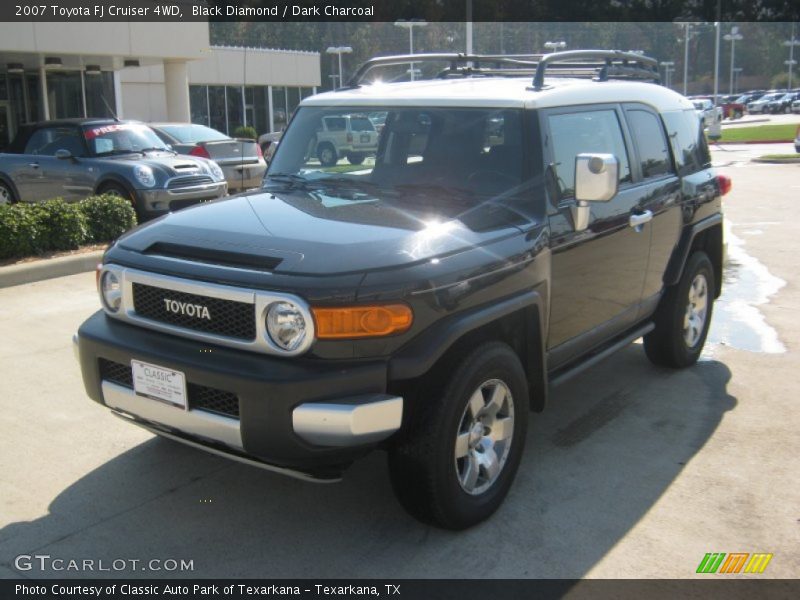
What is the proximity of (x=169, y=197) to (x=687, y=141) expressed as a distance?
312 inches

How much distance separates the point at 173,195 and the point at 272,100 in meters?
29.8

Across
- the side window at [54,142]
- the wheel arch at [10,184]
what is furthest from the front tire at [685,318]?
the wheel arch at [10,184]

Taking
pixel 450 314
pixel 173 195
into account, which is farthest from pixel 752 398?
pixel 173 195

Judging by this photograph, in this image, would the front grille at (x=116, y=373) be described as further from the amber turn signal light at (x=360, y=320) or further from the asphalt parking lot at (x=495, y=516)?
the amber turn signal light at (x=360, y=320)

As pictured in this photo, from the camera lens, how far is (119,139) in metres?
13.0

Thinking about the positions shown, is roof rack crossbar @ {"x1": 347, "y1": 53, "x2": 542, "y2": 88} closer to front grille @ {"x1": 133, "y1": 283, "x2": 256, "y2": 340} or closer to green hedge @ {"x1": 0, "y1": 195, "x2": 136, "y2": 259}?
front grille @ {"x1": 133, "y1": 283, "x2": 256, "y2": 340}

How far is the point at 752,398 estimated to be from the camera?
5.62 m

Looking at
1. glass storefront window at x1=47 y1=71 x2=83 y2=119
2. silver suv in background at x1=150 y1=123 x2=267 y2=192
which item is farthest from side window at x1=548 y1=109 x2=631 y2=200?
glass storefront window at x1=47 y1=71 x2=83 y2=119

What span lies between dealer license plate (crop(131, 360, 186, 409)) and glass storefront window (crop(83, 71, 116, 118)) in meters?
25.0

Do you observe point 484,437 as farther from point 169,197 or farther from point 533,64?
point 169,197

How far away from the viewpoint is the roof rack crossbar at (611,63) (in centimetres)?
465

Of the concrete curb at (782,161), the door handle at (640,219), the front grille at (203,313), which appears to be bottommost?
the concrete curb at (782,161)

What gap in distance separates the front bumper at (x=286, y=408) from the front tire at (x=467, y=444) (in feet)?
0.67

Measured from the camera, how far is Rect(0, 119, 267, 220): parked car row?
39.2 feet
